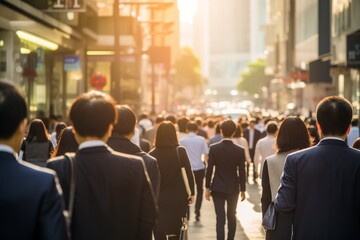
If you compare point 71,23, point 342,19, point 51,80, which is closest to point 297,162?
point 71,23

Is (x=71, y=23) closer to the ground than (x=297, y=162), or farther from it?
farther from it

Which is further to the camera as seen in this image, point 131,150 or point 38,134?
point 38,134

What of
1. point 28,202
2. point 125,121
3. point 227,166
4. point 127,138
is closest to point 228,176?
point 227,166

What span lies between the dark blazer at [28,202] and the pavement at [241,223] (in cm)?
981

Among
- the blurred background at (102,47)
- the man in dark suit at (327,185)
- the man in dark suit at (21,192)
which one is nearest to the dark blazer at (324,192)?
the man in dark suit at (327,185)

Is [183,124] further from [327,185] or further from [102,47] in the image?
[102,47]

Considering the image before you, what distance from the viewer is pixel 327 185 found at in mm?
6676

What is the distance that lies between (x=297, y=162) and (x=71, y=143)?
4005mm

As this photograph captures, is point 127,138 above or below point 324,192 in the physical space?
above

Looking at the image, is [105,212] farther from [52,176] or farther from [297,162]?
[297,162]

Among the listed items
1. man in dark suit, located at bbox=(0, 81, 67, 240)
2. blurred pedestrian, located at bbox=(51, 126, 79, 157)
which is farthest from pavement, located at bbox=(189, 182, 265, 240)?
man in dark suit, located at bbox=(0, 81, 67, 240)

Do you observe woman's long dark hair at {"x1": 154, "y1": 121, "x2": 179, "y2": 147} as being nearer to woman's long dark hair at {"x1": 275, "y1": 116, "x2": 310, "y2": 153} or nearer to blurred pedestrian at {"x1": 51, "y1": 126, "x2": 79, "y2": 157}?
blurred pedestrian at {"x1": 51, "y1": 126, "x2": 79, "y2": 157}

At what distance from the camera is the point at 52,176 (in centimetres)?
467

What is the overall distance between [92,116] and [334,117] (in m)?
1.99
